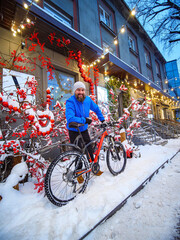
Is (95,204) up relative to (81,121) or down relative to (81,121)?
down

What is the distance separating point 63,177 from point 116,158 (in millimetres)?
1370

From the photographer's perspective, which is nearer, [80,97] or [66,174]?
[66,174]

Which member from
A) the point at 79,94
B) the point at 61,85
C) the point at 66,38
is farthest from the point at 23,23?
the point at 79,94

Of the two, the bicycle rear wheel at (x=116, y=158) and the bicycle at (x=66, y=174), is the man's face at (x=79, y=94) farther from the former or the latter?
the bicycle rear wheel at (x=116, y=158)

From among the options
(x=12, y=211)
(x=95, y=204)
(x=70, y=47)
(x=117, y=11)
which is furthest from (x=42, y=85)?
(x=117, y=11)

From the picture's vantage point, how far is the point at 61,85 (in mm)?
5230

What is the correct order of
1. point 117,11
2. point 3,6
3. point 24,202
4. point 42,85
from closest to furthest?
point 24,202 < point 3,6 < point 42,85 < point 117,11

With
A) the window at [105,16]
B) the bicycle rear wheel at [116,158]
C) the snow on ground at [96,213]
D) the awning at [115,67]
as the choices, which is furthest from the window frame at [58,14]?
the snow on ground at [96,213]

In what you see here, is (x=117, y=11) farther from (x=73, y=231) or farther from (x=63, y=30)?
(x=73, y=231)

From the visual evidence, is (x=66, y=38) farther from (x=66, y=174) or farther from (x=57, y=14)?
(x=66, y=174)

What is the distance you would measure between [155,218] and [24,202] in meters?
1.85

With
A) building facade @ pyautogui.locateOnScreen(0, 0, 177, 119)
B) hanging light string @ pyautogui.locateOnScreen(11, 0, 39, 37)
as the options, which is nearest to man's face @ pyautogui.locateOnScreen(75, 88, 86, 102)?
building facade @ pyautogui.locateOnScreen(0, 0, 177, 119)

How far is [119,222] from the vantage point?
1386 mm

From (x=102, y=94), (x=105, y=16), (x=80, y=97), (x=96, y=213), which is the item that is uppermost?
(x=105, y=16)
